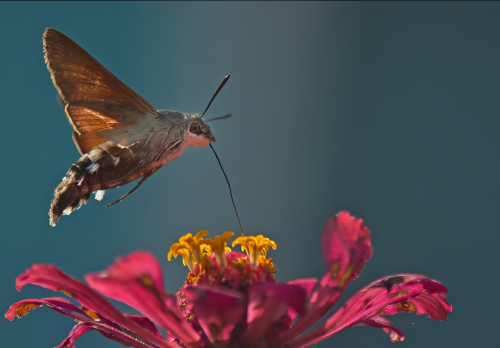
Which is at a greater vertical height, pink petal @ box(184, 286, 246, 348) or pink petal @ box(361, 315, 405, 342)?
pink petal @ box(184, 286, 246, 348)

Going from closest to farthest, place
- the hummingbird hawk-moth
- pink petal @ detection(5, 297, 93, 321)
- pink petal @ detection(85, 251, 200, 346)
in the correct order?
pink petal @ detection(85, 251, 200, 346) < pink petal @ detection(5, 297, 93, 321) < the hummingbird hawk-moth

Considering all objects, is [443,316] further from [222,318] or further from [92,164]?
[92,164]

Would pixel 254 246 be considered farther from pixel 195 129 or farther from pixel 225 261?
pixel 195 129

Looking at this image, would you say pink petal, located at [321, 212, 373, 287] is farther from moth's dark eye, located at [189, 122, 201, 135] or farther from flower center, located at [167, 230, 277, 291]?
moth's dark eye, located at [189, 122, 201, 135]

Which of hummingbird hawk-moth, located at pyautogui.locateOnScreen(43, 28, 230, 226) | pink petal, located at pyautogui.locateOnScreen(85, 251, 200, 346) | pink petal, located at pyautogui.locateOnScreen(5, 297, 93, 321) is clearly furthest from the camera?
hummingbird hawk-moth, located at pyautogui.locateOnScreen(43, 28, 230, 226)

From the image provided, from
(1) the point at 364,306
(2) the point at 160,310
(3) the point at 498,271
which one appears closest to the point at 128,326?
(2) the point at 160,310

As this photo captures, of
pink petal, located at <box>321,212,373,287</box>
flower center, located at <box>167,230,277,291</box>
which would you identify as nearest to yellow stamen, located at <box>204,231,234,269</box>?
flower center, located at <box>167,230,277,291</box>

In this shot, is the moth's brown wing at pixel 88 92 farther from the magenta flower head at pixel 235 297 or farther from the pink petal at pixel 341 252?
the pink petal at pixel 341 252

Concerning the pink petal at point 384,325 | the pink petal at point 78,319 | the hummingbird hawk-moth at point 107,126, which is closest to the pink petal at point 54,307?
the pink petal at point 78,319
